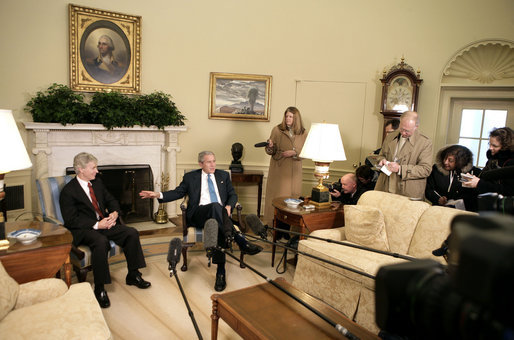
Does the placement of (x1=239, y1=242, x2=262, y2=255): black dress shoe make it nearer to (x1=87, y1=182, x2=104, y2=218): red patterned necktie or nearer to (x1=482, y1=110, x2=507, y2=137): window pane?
(x1=87, y1=182, x2=104, y2=218): red patterned necktie

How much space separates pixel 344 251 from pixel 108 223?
2196mm

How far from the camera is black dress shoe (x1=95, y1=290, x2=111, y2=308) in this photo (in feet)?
10.4

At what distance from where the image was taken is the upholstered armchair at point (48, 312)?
1.91 metres

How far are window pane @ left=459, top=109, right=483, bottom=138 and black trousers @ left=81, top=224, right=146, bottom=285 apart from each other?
5.14 meters

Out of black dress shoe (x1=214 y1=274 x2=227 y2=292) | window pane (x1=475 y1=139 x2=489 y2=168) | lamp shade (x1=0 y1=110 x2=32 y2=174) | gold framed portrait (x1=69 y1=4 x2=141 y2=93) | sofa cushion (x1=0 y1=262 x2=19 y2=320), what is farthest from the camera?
window pane (x1=475 y1=139 x2=489 y2=168)

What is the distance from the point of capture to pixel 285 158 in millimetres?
5043

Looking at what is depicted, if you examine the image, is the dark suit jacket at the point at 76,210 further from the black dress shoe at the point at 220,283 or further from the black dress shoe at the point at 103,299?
the black dress shoe at the point at 220,283

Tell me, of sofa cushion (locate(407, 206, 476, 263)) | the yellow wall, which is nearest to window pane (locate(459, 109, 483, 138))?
the yellow wall

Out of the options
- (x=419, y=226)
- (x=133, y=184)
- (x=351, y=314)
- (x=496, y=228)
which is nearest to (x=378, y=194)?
(x=419, y=226)

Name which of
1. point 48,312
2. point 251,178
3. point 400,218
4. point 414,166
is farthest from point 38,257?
point 251,178

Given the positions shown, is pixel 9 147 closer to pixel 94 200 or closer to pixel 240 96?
pixel 94 200

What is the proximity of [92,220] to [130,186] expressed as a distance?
2.11m

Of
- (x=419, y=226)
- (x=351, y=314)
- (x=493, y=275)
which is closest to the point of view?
(x=493, y=275)

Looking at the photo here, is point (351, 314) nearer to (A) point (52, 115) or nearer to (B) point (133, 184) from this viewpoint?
(B) point (133, 184)
